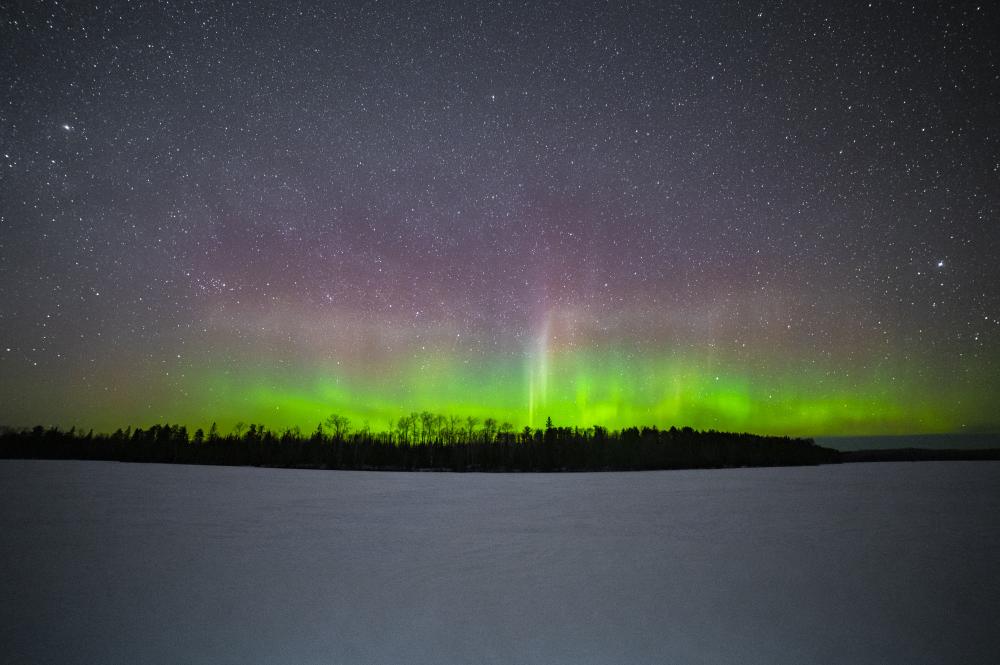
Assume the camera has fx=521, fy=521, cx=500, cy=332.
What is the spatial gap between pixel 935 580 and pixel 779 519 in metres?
6.89

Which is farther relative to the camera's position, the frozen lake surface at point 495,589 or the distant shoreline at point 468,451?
the distant shoreline at point 468,451

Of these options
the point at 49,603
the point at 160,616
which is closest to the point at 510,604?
the point at 160,616

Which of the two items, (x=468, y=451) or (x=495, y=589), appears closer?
(x=495, y=589)

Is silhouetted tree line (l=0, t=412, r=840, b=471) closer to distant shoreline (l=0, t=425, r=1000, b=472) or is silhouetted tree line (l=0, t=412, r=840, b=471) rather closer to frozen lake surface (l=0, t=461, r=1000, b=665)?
distant shoreline (l=0, t=425, r=1000, b=472)

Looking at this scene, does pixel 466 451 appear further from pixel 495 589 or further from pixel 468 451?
pixel 495 589

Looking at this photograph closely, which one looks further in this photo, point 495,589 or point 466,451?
point 466,451

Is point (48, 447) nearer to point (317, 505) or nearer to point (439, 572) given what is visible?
point (317, 505)

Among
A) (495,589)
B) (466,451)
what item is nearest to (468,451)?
(466,451)

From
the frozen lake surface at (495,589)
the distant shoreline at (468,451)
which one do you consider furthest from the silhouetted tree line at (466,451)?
the frozen lake surface at (495,589)

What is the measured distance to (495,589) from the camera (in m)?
7.95

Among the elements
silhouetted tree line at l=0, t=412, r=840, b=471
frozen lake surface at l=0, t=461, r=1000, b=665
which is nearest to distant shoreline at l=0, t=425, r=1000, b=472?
silhouetted tree line at l=0, t=412, r=840, b=471

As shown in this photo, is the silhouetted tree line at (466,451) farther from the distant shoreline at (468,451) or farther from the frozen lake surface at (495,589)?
the frozen lake surface at (495,589)

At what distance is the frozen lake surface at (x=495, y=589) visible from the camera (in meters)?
5.79

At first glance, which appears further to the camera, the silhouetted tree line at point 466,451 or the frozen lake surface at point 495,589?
the silhouetted tree line at point 466,451
